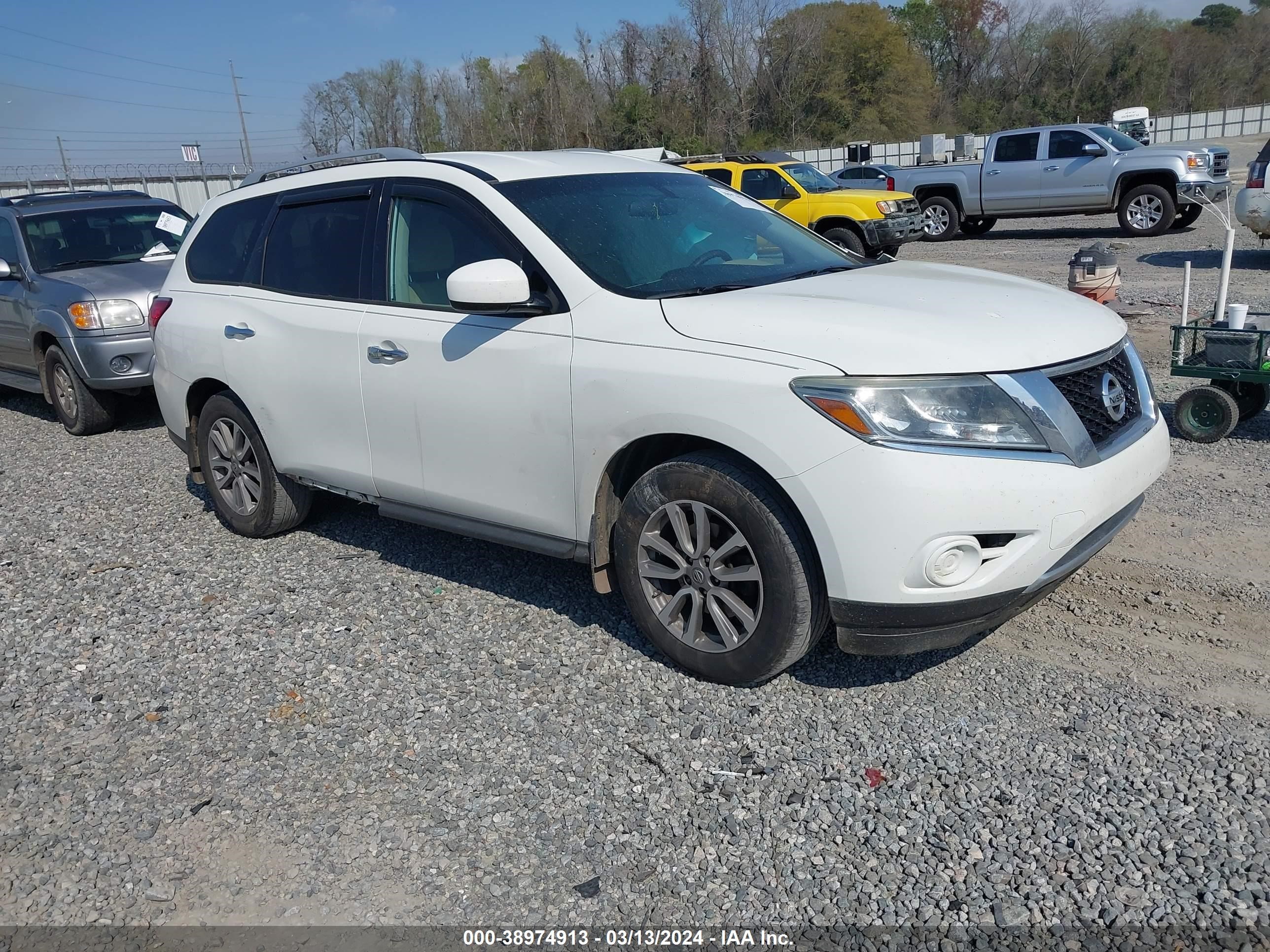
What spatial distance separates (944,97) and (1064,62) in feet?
29.7

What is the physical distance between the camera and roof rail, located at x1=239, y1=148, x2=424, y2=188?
486 centimetres

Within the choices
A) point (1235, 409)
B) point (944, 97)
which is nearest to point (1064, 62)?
point (944, 97)

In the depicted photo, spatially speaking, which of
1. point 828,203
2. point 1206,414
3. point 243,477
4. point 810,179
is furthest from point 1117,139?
point 243,477

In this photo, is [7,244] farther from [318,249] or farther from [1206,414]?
[1206,414]

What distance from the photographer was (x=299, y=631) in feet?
15.0

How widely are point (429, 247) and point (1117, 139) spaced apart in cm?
1738

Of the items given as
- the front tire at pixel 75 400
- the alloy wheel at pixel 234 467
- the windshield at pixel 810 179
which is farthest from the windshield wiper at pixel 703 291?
the windshield at pixel 810 179

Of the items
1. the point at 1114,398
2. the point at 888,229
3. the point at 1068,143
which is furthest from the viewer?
the point at 1068,143

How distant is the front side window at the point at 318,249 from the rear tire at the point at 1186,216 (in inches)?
661

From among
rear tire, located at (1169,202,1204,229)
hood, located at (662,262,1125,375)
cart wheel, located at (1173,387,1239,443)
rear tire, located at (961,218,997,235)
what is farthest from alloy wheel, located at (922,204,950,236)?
hood, located at (662,262,1125,375)

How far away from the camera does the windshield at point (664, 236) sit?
4.01 meters

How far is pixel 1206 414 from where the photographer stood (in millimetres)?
6199

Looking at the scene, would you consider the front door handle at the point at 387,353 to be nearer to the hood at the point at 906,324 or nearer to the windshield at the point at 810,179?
the hood at the point at 906,324

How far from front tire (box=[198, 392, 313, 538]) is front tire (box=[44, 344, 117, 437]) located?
3.46m
